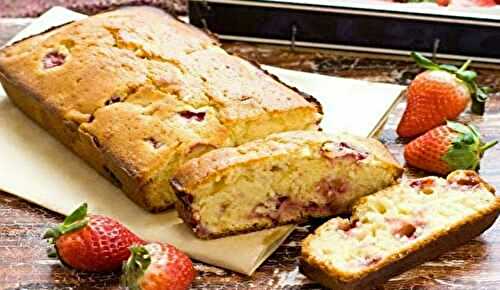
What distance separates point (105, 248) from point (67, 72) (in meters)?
0.71

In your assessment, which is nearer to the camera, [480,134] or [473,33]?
[480,134]

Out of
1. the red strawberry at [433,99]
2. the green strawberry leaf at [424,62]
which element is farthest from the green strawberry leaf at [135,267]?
the green strawberry leaf at [424,62]

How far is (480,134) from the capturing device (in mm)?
3059

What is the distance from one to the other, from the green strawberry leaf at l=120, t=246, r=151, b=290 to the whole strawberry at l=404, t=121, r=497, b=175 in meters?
0.91

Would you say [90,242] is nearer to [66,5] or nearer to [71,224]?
[71,224]

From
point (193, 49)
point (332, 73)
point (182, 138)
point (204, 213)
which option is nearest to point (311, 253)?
point (204, 213)

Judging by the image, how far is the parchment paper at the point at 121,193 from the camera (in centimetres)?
252

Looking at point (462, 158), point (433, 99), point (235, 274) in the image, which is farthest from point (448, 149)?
point (235, 274)

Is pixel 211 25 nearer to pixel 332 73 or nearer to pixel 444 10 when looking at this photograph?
pixel 332 73

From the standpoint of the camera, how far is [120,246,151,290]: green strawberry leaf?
2.29 meters

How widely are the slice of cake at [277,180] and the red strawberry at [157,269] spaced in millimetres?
149

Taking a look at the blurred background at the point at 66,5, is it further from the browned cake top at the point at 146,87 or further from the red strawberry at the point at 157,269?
the red strawberry at the point at 157,269

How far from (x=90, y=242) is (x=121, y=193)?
0.34 metres

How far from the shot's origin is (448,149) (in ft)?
9.12
